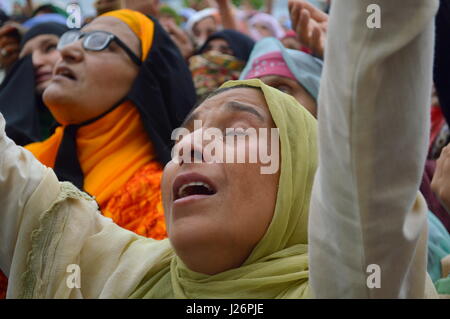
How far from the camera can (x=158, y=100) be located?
349 centimetres

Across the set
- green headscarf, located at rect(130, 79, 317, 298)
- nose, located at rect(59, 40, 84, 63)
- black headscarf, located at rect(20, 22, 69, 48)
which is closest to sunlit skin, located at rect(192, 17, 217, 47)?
black headscarf, located at rect(20, 22, 69, 48)

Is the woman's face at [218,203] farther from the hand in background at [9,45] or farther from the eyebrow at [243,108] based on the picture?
the hand in background at [9,45]

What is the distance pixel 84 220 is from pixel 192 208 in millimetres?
394

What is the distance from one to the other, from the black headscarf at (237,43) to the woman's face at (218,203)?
8.51ft

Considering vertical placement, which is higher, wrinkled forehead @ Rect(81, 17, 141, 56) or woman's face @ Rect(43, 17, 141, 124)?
wrinkled forehead @ Rect(81, 17, 141, 56)

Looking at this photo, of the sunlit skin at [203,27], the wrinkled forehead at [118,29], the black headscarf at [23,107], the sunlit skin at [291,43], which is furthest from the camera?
the sunlit skin at [203,27]

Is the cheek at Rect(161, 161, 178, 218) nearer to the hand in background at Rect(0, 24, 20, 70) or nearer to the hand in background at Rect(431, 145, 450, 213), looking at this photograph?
the hand in background at Rect(431, 145, 450, 213)

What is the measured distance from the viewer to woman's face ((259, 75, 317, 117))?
3238mm

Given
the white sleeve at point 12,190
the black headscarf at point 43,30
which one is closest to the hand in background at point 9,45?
the black headscarf at point 43,30

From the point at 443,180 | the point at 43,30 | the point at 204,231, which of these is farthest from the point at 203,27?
the point at 204,231

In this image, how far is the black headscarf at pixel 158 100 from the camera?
3328mm

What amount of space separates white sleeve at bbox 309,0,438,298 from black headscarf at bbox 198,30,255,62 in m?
3.10

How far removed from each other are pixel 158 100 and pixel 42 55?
1110mm
